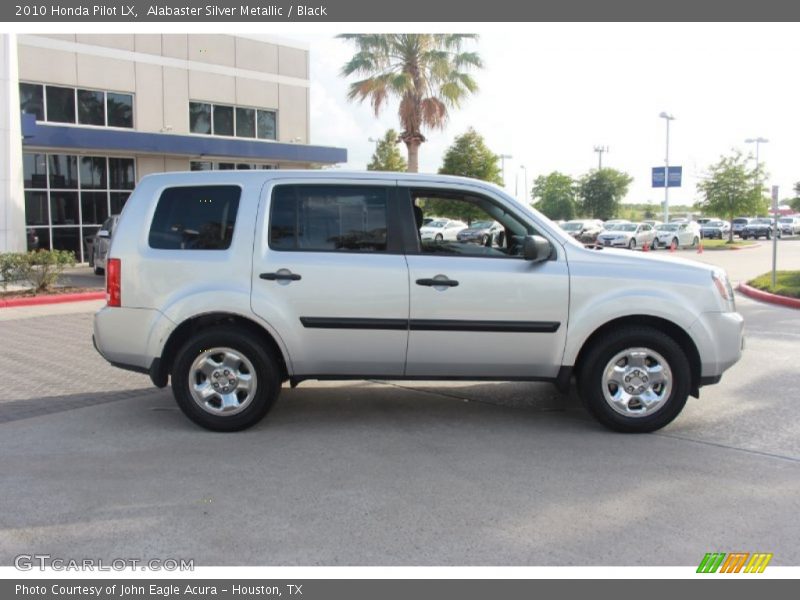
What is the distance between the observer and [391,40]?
27.4 metres

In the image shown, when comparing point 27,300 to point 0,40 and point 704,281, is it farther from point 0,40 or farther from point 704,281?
point 704,281

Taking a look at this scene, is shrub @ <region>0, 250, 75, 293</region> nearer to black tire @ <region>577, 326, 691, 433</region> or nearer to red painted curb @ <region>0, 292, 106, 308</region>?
red painted curb @ <region>0, 292, 106, 308</region>

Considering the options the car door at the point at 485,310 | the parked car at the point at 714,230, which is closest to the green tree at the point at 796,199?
the parked car at the point at 714,230

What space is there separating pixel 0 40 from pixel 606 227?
31.6 metres

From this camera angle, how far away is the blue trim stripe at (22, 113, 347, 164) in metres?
20.5

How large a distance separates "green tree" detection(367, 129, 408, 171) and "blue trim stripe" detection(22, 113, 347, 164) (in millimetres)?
30883

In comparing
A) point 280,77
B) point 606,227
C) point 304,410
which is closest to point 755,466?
point 304,410

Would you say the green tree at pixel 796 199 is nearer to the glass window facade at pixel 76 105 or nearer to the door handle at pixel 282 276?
the glass window facade at pixel 76 105

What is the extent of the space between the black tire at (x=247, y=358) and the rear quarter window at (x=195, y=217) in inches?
27.6

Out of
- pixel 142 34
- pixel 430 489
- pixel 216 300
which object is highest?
pixel 142 34

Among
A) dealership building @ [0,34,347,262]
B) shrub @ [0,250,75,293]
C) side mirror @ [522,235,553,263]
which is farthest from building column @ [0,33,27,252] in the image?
side mirror @ [522,235,553,263]

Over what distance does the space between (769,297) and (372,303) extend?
11.9m

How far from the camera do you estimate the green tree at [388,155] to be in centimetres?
5841

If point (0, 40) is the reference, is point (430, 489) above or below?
below
